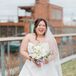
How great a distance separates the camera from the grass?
9330 millimetres

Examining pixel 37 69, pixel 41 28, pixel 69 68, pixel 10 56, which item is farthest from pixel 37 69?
pixel 69 68

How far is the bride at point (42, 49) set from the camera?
4758 mm

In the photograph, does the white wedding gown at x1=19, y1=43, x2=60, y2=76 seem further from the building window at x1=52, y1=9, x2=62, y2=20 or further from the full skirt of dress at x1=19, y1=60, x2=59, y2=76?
the building window at x1=52, y1=9, x2=62, y2=20

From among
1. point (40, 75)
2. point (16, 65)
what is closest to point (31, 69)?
point (40, 75)

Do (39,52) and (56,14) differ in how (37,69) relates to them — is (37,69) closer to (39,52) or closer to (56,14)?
(39,52)

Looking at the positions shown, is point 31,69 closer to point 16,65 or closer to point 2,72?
point 2,72

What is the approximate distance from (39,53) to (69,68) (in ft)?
18.0

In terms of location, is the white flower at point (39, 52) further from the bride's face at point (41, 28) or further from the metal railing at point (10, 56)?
the metal railing at point (10, 56)

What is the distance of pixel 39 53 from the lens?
15.6ft

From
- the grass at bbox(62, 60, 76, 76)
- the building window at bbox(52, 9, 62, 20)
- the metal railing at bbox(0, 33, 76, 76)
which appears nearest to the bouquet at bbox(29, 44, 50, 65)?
the metal railing at bbox(0, 33, 76, 76)

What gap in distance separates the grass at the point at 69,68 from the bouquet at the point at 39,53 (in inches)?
176

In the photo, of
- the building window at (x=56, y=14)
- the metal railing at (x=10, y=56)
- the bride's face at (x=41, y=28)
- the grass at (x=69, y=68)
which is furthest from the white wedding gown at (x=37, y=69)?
the building window at (x=56, y=14)

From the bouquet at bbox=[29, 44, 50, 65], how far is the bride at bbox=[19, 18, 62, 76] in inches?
0.5

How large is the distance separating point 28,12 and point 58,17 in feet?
10.3
